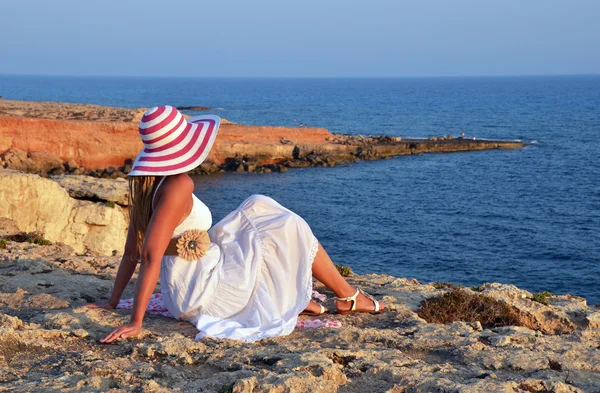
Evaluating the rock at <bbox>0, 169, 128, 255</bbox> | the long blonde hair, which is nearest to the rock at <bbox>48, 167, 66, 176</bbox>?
the rock at <bbox>0, 169, 128, 255</bbox>

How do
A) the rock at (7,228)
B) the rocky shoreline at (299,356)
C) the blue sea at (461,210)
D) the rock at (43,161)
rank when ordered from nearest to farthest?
the rocky shoreline at (299,356), the rock at (7,228), the blue sea at (461,210), the rock at (43,161)

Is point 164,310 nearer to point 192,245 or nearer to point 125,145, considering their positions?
point 192,245

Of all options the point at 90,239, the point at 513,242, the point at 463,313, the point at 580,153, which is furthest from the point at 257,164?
the point at 463,313

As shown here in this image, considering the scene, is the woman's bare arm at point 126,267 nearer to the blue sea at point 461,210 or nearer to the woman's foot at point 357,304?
the woman's foot at point 357,304

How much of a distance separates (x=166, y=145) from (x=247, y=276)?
120 centimetres

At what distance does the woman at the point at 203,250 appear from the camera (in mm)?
5223

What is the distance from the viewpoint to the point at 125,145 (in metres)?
46.5

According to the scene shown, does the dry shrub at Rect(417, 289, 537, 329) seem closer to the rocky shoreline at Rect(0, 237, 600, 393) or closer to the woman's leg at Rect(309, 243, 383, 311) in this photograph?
the rocky shoreline at Rect(0, 237, 600, 393)

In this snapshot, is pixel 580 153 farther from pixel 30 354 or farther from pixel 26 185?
pixel 30 354

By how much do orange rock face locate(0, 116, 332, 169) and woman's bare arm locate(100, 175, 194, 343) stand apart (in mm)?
40992

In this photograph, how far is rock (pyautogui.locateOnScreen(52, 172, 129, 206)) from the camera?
1789 centimetres

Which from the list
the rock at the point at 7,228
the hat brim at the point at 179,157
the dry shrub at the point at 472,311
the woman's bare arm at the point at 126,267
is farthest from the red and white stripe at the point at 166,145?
the rock at the point at 7,228

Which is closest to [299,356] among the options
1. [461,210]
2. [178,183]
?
[178,183]

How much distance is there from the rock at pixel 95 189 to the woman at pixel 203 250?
12481mm
